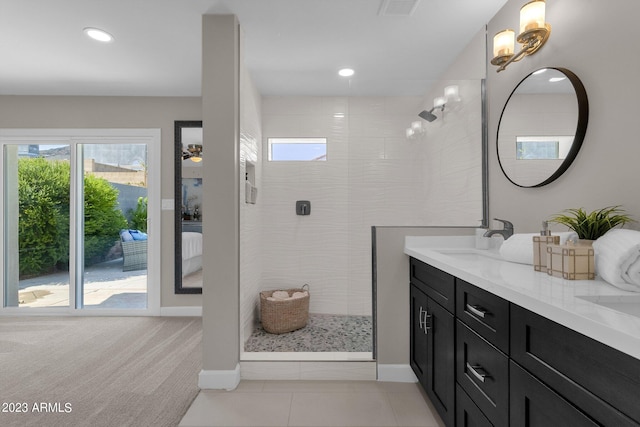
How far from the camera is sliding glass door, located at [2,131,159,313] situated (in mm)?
3578

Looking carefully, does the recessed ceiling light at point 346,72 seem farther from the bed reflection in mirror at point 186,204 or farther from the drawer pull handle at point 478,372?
the drawer pull handle at point 478,372

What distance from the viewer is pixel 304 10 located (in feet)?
6.70

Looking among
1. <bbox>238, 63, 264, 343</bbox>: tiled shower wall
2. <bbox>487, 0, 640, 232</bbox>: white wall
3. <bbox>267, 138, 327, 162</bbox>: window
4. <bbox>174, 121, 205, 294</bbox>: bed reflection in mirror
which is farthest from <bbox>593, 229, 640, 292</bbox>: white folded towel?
<bbox>174, 121, 205, 294</bbox>: bed reflection in mirror

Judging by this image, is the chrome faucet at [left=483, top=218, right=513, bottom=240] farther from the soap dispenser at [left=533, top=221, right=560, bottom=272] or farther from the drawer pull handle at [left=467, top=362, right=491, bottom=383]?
the drawer pull handle at [left=467, top=362, right=491, bottom=383]

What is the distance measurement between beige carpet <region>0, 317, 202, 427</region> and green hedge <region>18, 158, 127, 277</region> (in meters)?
0.68

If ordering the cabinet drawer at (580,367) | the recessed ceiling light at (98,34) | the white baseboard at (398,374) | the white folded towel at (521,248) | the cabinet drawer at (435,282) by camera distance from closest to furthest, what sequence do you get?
the cabinet drawer at (580,367) → the white folded towel at (521,248) → the cabinet drawer at (435,282) → the white baseboard at (398,374) → the recessed ceiling light at (98,34)

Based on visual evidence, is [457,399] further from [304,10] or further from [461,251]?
[304,10]

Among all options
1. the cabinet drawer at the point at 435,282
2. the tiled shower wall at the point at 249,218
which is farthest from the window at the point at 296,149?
the cabinet drawer at the point at 435,282

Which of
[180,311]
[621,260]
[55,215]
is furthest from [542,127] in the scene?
[55,215]

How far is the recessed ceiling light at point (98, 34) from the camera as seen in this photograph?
7.55 ft

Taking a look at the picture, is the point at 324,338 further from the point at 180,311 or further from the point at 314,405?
the point at 180,311

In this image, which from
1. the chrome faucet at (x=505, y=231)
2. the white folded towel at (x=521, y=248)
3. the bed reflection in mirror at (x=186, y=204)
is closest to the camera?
the white folded towel at (x=521, y=248)

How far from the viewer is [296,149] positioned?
3008 millimetres

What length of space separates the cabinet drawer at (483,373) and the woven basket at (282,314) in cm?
156
